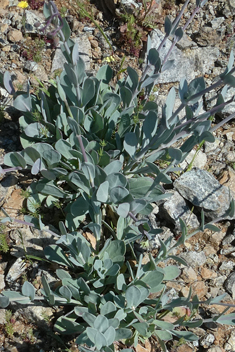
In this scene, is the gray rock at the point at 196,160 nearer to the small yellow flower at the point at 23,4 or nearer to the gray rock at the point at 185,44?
the gray rock at the point at 185,44

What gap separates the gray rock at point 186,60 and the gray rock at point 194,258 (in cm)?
204

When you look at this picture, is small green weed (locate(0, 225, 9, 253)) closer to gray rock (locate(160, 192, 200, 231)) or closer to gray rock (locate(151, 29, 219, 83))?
gray rock (locate(160, 192, 200, 231))

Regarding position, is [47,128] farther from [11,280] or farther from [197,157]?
[197,157]

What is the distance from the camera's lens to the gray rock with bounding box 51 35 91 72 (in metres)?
4.46

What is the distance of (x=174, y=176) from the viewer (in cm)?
399

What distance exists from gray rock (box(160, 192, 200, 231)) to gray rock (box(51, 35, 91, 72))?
6.24ft

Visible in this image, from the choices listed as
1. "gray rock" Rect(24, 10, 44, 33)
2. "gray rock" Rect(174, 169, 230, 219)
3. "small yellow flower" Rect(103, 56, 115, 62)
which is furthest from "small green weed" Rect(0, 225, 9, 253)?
"gray rock" Rect(24, 10, 44, 33)

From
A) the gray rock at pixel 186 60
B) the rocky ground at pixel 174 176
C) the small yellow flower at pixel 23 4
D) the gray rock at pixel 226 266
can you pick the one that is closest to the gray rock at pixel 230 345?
the rocky ground at pixel 174 176

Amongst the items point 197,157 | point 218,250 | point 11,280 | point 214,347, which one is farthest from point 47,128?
point 214,347

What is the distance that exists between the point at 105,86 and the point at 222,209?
1578mm

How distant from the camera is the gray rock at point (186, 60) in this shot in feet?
15.1

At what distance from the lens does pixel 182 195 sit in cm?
380

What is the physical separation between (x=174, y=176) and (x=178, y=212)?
45cm

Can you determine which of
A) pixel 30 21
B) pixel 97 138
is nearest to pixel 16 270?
pixel 97 138
